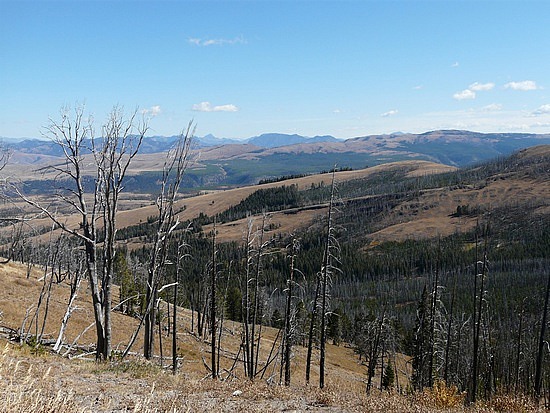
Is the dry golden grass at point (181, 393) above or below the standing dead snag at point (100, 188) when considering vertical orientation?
below

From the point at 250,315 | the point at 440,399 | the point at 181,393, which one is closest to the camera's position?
the point at 181,393

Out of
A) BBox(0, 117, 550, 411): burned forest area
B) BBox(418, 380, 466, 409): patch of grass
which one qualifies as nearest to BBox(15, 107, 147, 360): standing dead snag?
BBox(0, 117, 550, 411): burned forest area

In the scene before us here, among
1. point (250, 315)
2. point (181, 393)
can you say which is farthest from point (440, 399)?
point (250, 315)

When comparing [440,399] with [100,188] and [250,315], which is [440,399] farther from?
[250,315]

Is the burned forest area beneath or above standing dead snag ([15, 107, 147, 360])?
beneath

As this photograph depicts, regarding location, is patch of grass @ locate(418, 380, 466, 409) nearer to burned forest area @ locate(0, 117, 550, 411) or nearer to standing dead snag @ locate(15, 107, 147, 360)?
burned forest area @ locate(0, 117, 550, 411)

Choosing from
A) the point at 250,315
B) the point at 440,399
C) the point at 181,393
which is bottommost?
the point at 250,315

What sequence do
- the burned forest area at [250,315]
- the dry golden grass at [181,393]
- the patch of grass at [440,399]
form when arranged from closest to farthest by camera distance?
1. the dry golden grass at [181,393]
2. the patch of grass at [440,399]
3. the burned forest area at [250,315]

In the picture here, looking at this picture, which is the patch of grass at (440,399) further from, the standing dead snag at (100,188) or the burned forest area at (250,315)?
the standing dead snag at (100,188)

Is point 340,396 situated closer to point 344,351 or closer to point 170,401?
point 170,401

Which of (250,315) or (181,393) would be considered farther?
(250,315)

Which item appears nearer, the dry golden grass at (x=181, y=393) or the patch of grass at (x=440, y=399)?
the dry golden grass at (x=181, y=393)

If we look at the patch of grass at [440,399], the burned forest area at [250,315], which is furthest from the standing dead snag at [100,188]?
the patch of grass at [440,399]

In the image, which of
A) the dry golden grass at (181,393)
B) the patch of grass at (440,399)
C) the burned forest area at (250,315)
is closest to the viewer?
the dry golden grass at (181,393)
